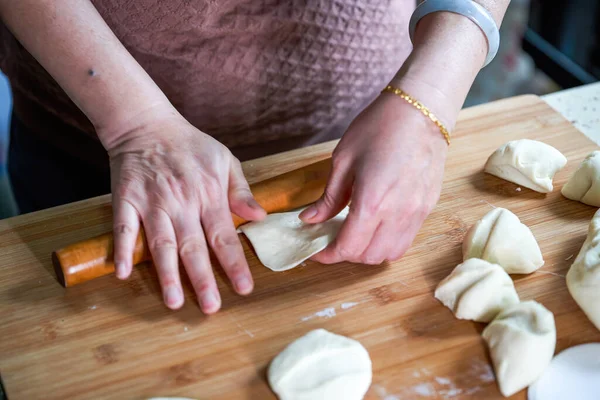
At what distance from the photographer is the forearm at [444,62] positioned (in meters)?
1.15

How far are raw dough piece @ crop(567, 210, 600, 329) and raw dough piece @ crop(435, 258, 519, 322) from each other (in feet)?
0.34

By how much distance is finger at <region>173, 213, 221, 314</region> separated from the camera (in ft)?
3.50

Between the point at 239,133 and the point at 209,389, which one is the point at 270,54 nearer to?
the point at 239,133

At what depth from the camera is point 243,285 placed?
3.55 ft

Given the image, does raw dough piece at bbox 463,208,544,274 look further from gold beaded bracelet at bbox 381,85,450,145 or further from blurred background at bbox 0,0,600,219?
blurred background at bbox 0,0,600,219

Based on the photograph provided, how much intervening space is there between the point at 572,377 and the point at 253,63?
2.85 ft

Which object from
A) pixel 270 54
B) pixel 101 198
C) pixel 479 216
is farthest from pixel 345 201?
pixel 101 198

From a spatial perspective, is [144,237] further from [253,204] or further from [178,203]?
[253,204]

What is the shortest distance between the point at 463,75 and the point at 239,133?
0.56 meters

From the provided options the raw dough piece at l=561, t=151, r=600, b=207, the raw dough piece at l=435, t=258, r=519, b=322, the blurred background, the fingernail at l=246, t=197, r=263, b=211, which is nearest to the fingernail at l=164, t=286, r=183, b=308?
the fingernail at l=246, t=197, r=263, b=211

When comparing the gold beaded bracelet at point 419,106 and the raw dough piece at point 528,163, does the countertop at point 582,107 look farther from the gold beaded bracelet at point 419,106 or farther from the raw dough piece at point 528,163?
the gold beaded bracelet at point 419,106

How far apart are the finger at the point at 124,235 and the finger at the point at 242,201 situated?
18cm

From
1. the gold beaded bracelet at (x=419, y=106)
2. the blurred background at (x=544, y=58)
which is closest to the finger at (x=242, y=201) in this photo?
the gold beaded bracelet at (x=419, y=106)

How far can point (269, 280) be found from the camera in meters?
1.16
